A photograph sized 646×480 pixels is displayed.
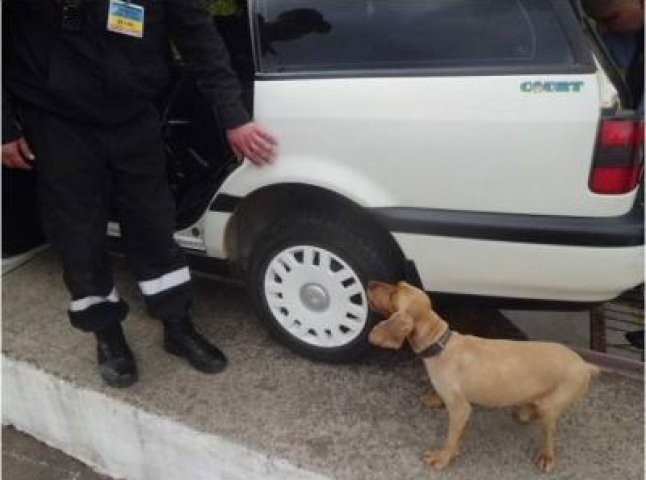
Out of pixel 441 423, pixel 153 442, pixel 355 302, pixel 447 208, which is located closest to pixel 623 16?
pixel 447 208

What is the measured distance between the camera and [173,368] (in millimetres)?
2928

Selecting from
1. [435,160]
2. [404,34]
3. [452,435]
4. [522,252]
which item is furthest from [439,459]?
[404,34]

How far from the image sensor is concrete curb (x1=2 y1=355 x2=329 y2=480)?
2.50 metres

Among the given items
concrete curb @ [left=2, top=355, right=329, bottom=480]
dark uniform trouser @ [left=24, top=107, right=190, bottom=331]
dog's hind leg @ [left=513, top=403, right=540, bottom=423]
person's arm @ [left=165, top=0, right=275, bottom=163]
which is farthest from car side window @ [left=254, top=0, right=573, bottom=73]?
concrete curb @ [left=2, top=355, right=329, bottom=480]

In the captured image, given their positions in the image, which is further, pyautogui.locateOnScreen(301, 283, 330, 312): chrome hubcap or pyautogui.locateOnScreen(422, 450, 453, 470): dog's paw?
pyautogui.locateOnScreen(301, 283, 330, 312): chrome hubcap

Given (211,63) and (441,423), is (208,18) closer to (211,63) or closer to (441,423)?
(211,63)

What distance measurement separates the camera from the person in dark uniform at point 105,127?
7.66 feet

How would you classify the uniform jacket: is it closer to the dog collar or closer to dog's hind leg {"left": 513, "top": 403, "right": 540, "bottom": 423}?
the dog collar

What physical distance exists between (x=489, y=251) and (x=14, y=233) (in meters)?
2.44

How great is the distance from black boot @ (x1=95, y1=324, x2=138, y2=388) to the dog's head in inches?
41.6

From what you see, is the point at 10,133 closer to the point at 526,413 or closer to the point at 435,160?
the point at 435,160

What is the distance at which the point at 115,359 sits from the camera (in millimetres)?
2814

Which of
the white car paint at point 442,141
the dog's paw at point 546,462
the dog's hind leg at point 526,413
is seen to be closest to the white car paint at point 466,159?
the white car paint at point 442,141

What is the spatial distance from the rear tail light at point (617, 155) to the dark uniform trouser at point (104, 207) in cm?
147
